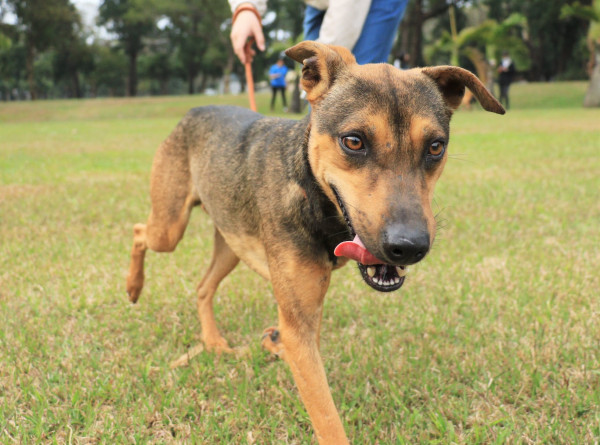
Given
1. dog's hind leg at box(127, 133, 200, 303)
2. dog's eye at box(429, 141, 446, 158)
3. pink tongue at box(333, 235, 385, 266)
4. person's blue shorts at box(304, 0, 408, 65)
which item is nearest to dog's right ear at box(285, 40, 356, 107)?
dog's eye at box(429, 141, 446, 158)

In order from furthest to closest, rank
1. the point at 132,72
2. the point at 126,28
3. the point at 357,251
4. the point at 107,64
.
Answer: the point at 107,64 → the point at 132,72 → the point at 126,28 → the point at 357,251

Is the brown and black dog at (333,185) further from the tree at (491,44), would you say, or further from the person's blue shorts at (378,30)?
the tree at (491,44)

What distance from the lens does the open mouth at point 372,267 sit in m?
2.27

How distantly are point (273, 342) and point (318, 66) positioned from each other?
6.01ft

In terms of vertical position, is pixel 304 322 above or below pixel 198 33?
below

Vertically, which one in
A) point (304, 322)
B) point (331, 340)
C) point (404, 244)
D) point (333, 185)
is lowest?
point (331, 340)

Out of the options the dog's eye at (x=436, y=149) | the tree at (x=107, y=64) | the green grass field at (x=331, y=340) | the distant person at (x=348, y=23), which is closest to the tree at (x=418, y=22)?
the green grass field at (x=331, y=340)

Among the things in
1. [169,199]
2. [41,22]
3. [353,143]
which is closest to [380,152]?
[353,143]

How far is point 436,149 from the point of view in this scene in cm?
244

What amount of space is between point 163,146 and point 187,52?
199 ft

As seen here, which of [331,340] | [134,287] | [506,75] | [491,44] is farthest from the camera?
[491,44]

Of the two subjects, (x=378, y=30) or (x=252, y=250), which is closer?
(x=252, y=250)

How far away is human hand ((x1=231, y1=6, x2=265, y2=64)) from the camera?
3969mm

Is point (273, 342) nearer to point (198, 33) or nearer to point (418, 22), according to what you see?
point (418, 22)
